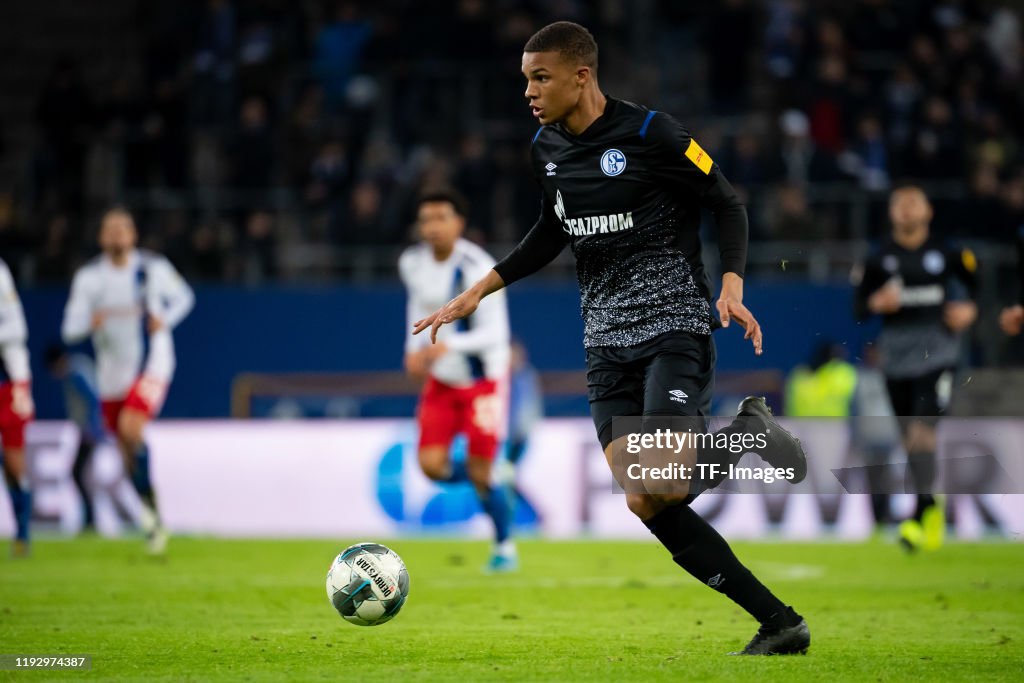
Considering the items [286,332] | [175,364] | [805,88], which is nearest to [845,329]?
[805,88]

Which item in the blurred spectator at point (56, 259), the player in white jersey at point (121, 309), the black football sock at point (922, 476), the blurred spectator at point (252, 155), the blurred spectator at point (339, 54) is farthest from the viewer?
the blurred spectator at point (339, 54)

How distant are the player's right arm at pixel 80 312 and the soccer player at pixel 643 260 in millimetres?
7494

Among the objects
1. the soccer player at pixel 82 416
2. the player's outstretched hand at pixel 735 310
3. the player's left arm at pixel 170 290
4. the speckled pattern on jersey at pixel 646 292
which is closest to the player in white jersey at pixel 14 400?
the player's left arm at pixel 170 290

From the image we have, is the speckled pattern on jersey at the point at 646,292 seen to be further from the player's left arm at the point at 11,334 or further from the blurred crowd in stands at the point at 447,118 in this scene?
the blurred crowd in stands at the point at 447,118

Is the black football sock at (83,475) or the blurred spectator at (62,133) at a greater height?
the blurred spectator at (62,133)

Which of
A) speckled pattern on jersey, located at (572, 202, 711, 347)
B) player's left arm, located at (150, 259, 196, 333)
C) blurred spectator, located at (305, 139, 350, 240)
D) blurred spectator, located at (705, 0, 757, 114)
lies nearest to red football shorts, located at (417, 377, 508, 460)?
player's left arm, located at (150, 259, 196, 333)

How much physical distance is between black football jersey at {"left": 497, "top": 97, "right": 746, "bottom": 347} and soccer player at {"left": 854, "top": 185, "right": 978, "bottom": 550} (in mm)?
5774

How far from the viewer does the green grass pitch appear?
6.21 meters

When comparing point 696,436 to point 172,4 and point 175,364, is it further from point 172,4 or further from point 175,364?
point 172,4

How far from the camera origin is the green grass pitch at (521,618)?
245 inches

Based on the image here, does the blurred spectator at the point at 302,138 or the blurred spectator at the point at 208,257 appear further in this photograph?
the blurred spectator at the point at 302,138

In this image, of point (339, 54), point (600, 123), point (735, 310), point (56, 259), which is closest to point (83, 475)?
point (56, 259)

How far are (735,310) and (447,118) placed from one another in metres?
15.3

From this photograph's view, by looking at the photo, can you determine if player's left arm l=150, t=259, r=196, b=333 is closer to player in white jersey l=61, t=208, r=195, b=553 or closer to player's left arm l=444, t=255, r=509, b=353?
player in white jersey l=61, t=208, r=195, b=553
